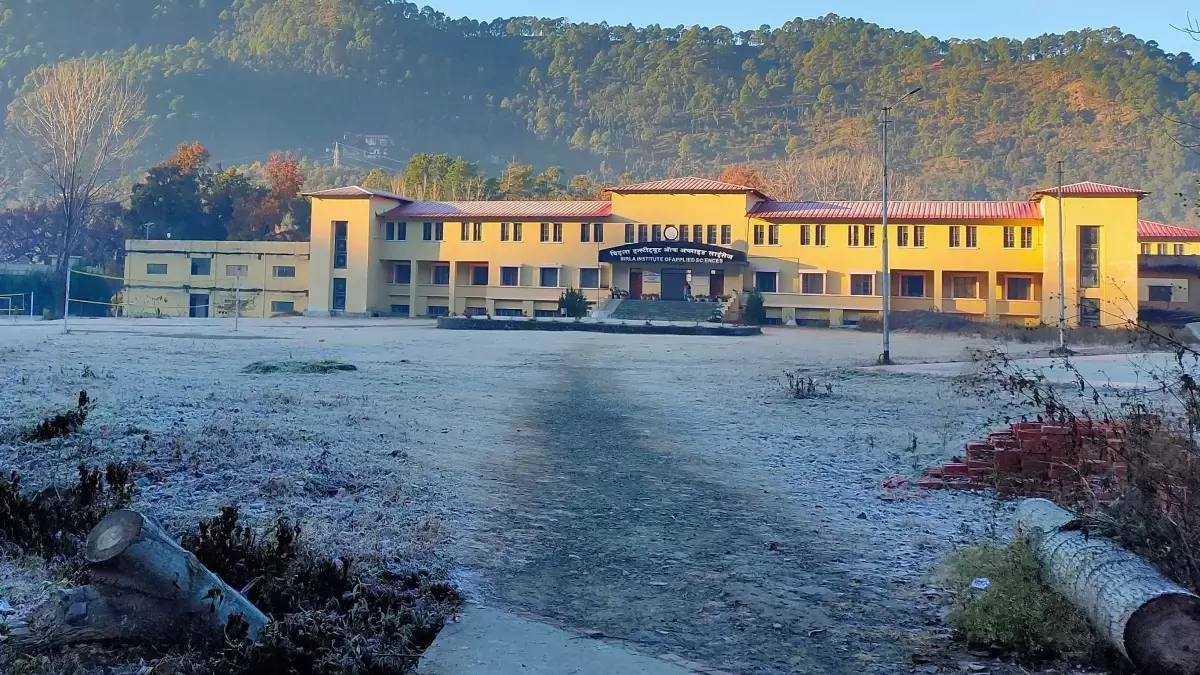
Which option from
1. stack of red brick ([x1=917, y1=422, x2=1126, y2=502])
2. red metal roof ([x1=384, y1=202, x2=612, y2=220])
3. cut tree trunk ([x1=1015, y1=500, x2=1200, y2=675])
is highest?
red metal roof ([x1=384, y1=202, x2=612, y2=220])

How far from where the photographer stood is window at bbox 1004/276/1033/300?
56000mm

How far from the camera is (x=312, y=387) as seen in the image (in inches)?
579

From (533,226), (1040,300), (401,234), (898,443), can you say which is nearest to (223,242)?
(401,234)

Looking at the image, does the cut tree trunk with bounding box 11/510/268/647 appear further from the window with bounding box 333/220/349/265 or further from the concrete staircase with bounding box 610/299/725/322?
the window with bounding box 333/220/349/265

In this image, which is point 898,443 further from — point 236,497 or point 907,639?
point 236,497

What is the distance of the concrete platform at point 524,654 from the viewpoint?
4.37 meters

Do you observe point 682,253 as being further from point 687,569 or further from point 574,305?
point 687,569

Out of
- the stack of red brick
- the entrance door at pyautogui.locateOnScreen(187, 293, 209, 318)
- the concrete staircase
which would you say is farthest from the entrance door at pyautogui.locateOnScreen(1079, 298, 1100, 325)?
the entrance door at pyautogui.locateOnScreen(187, 293, 209, 318)

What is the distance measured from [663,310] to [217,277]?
30.4 metres

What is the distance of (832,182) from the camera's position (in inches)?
3826

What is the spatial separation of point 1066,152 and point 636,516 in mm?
148722

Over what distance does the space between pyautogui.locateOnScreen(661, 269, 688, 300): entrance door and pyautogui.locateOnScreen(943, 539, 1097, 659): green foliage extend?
53.5 m

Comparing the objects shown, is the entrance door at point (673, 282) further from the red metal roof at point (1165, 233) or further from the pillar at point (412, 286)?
the red metal roof at point (1165, 233)

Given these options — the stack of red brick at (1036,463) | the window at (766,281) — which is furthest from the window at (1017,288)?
the stack of red brick at (1036,463)
